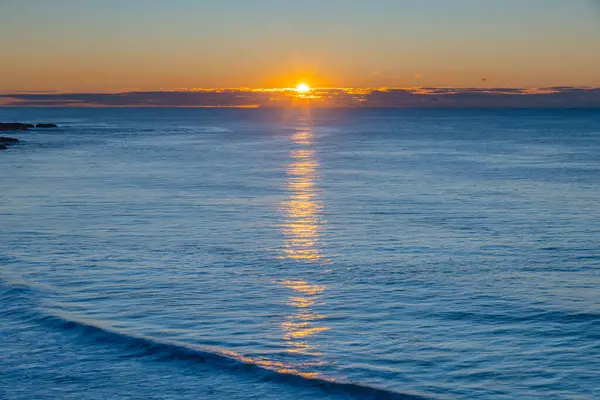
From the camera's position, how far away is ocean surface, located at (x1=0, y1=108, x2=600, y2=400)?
18.6m

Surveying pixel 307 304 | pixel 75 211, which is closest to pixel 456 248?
pixel 307 304

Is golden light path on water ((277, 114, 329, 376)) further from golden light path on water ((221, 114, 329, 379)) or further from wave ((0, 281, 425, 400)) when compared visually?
wave ((0, 281, 425, 400))

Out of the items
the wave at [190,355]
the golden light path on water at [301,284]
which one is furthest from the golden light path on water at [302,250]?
the wave at [190,355]

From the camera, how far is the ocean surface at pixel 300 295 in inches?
732

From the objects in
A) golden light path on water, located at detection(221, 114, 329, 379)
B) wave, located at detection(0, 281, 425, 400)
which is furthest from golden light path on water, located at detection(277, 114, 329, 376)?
wave, located at detection(0, 281, 425, 400)

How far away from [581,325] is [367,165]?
58444 millimetres

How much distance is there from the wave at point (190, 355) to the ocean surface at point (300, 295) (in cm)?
6

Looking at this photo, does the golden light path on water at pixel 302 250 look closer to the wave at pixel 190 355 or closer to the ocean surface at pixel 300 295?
the ocean surface at pixel 300 295

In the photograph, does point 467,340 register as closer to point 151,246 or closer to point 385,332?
point 385,332

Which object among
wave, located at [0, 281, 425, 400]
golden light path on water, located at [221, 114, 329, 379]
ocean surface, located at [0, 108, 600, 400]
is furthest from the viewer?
golden light path on water, located at [221, 114, 329, 379]

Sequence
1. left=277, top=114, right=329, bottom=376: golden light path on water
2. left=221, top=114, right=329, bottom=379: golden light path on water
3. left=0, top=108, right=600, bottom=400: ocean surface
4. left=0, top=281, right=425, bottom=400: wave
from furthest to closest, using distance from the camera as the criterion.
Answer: left=277, top=114, right=329, bottom=376: golden light path on water
left=221, top=114, right=329, bottom=379: golden light path on water
left=0, top=108, right=600, bottom=400: ocean surface
left=0, top=281, right=425, bottom=400: wave

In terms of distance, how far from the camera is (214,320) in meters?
22.8

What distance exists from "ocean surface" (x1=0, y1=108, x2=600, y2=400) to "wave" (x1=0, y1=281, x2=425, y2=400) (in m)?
0.06

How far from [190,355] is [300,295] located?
616 cm
